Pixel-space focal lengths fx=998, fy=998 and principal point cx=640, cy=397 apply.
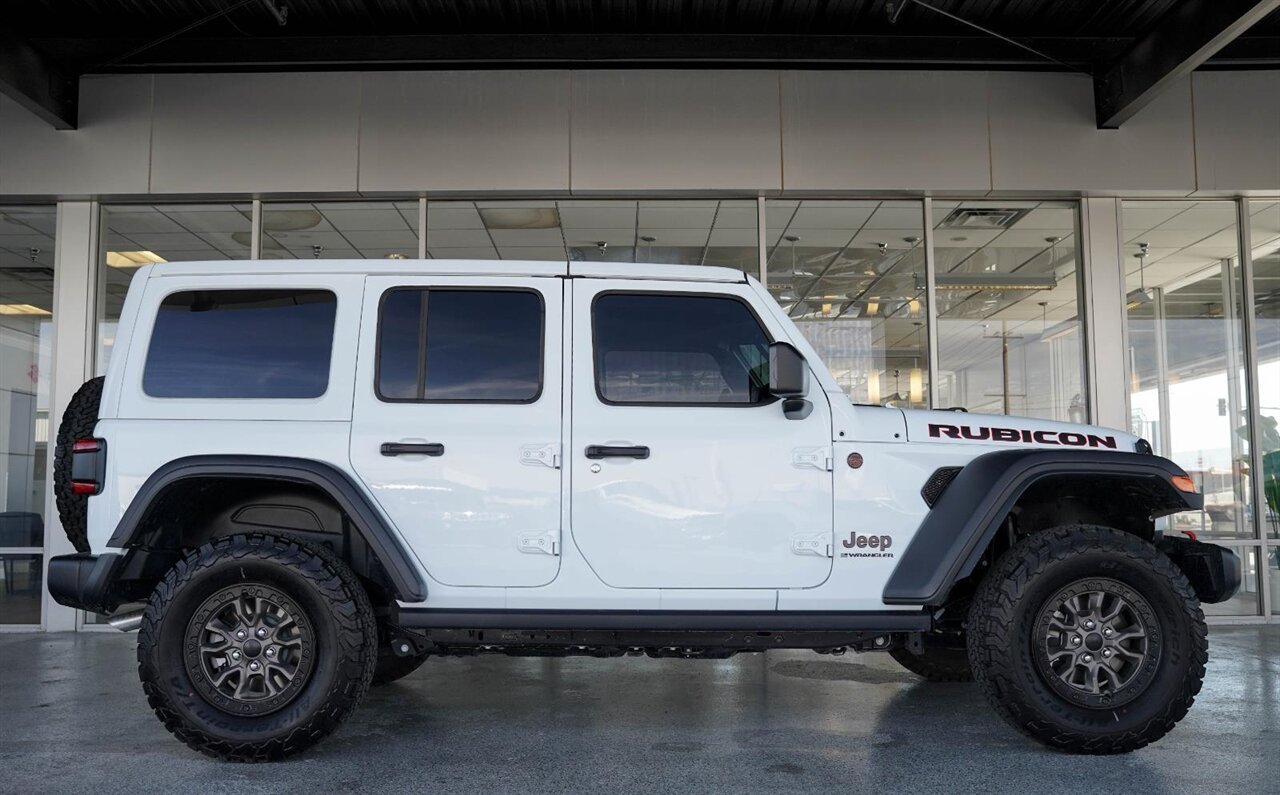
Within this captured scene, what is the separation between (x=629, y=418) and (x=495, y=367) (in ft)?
1.96

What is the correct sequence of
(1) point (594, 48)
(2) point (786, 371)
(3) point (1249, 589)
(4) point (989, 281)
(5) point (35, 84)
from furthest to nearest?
(4) point (989, 281) < (3) point (1249, 589) < (1) point (594, 48) < (5) point (35, 84) < (2) point (786, 371)

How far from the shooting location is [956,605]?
14.0 feet

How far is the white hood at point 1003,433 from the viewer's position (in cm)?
408

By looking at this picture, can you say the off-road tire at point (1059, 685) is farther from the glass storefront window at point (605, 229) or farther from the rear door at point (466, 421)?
the glass storefront window at point (605, 229)

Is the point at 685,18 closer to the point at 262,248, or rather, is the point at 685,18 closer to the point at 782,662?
the point at 262,248

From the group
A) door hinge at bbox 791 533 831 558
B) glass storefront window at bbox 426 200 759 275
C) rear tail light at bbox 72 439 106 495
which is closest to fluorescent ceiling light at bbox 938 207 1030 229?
glass storefront window at bbox 426 200 759 275

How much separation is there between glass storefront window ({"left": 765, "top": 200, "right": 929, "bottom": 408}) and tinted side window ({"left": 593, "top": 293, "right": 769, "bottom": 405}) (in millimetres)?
4364

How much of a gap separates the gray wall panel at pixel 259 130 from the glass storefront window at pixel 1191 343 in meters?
6.64

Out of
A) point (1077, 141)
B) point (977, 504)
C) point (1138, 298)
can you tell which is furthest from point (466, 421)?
point (1138, 298)

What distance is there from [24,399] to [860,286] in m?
7.18

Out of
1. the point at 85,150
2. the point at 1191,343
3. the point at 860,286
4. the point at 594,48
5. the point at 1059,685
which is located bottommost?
the point at 1059,685

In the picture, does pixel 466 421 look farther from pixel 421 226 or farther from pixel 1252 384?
pixel 1252 384

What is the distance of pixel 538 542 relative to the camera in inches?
155

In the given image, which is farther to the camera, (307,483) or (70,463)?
(70,463)
